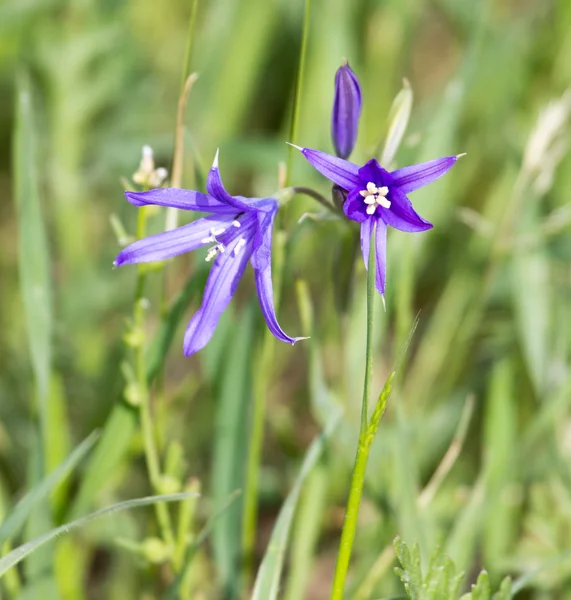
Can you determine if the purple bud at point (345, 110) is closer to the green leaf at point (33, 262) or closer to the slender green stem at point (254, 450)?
the slender green stem at point (254, 450)

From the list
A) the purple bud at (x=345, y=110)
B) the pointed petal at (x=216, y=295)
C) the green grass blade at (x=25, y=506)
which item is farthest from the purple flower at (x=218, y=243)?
the green grass blade at (x=25, y=506)

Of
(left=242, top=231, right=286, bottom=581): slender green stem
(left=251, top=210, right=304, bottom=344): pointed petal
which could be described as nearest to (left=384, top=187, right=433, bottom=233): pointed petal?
(left=251, top=210, right=304, bottom=344): pointed petal

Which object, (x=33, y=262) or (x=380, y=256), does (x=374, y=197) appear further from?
(x=33, y=262)

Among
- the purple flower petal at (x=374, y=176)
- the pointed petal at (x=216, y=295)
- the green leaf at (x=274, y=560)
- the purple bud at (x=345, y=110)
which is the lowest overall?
the green leaf at (x=274, y=560)

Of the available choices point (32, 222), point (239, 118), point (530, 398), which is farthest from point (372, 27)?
point (32, 222)

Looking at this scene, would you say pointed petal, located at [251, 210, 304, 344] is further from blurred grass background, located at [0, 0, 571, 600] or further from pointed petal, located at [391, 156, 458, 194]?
blurred grass background, located at [0, 0, 571, 600]

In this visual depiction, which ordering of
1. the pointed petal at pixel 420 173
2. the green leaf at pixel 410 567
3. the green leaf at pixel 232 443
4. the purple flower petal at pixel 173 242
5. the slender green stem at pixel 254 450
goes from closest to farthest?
the green leaf at pixel 410 567 < the pointed petal at pixel 420 173 < the purple flower petal at pixel 173 242 < the slender green stem at pixel 254 450 < the green leaf at pixel 232 443

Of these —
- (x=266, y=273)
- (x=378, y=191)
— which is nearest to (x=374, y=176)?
(x=378, y=191)
